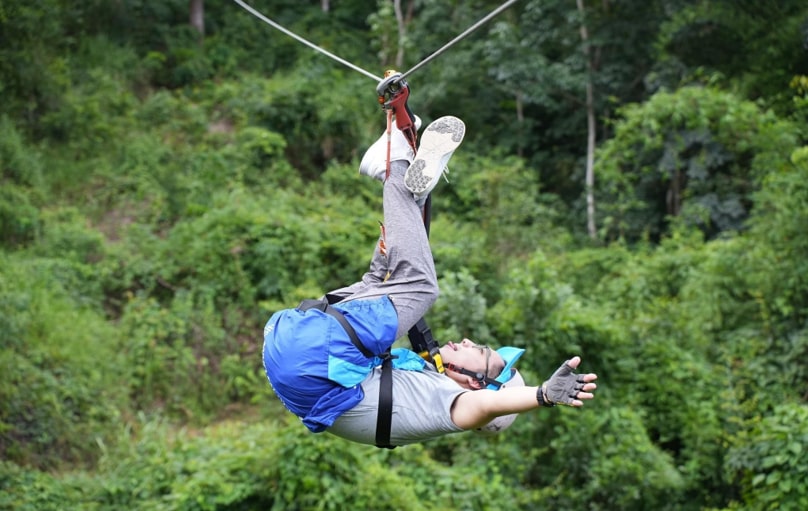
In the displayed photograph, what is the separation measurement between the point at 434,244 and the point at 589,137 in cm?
460

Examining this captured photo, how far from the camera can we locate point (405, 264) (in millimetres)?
2959

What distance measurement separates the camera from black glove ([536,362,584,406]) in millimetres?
2592

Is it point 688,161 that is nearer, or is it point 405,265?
point 405,265

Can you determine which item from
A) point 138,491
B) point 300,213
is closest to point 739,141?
point 300,213

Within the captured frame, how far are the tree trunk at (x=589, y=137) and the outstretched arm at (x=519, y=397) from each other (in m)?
9.66

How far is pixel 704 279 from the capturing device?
27.8 ft

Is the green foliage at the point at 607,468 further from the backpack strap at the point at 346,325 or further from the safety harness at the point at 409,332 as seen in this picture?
the backpack strap at the point at 346,325

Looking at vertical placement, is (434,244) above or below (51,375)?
above

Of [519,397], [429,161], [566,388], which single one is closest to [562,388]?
[566,388]

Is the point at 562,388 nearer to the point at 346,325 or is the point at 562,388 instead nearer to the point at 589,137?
the point at 346,325

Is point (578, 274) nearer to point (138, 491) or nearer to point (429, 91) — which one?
point (429, 91)

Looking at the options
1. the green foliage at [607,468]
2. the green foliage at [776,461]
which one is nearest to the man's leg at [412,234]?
the green foliage at [776,461]

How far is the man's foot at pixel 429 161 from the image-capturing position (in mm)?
2986

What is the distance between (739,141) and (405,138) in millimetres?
7444
